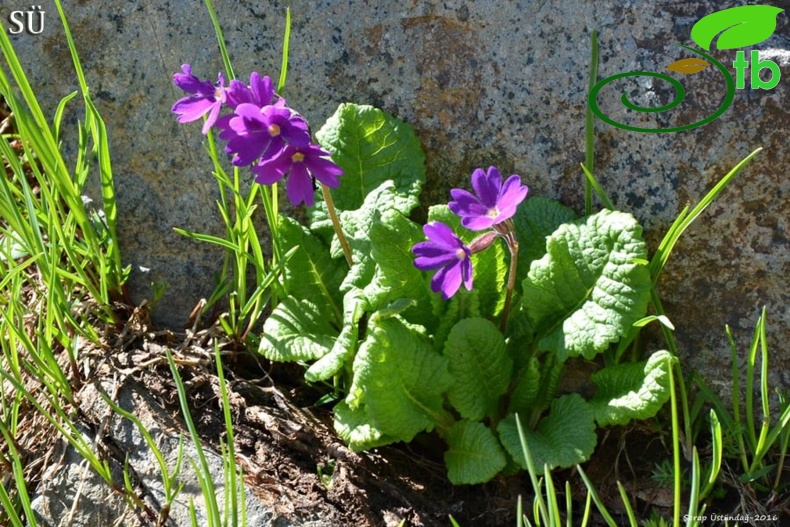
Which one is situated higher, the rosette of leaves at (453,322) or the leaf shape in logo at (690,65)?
the leaf shape in logo at (690,65)

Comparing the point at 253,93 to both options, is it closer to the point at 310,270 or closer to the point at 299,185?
the point at 299,185

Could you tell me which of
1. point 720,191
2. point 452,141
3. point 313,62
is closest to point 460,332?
point 452,141

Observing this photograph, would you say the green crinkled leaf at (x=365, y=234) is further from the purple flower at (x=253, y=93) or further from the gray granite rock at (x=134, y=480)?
the gray granite rock at (x=134, y=480)

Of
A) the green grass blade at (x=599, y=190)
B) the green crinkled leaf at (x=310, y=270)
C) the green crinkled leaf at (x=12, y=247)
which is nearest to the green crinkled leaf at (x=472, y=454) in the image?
the green crinkled leaf at (x=310, y=270)

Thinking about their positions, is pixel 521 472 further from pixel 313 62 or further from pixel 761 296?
pixel 313 62

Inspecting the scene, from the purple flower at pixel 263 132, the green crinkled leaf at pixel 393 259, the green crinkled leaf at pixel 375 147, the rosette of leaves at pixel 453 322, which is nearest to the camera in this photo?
the purple flower at pixel 263 132
